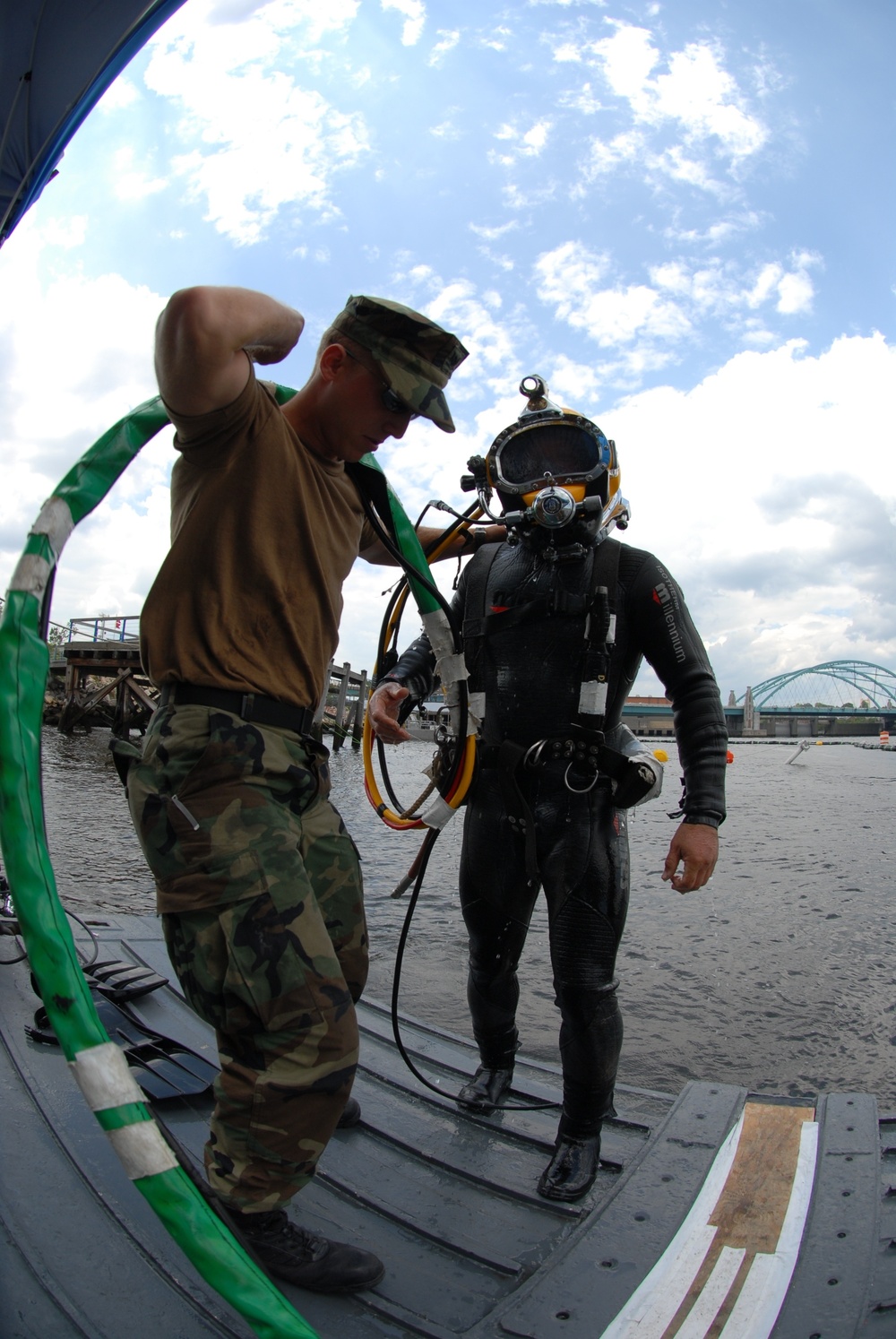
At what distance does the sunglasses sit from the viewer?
6.07ft

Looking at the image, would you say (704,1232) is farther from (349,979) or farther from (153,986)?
(153,986)

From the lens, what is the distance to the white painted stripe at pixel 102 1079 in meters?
1.31

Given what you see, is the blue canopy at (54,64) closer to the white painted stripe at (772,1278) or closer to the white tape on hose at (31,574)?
the white tape on hose at (31,574)

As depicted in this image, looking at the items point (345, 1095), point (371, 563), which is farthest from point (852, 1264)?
point (371, 563)

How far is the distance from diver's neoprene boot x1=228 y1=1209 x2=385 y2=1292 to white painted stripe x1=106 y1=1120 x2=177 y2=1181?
22.7 inches

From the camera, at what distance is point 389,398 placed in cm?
186

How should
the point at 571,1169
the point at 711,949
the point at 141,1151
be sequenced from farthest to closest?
the point at 711,949
the point at 571,1169
the point at 141,1151

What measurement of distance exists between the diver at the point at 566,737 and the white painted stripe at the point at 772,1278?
1.91 feet

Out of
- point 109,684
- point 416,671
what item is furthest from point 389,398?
point 109,684

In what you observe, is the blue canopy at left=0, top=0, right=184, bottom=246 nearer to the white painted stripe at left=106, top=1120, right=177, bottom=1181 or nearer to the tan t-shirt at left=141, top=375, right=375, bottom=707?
the tan t-shirt at left=141, top=375, right=375, bottom=707

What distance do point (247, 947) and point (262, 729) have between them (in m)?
0.49

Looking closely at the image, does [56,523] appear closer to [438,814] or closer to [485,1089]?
[438,814]

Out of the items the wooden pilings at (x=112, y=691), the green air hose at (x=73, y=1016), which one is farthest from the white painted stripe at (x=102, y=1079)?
the wooden pilings at (x=112, y=691)

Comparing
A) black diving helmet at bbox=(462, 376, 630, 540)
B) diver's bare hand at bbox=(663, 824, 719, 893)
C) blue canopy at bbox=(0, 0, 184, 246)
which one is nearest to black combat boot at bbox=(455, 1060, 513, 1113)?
diver's bare hand at bbox=(663, 824, 719, 893)
